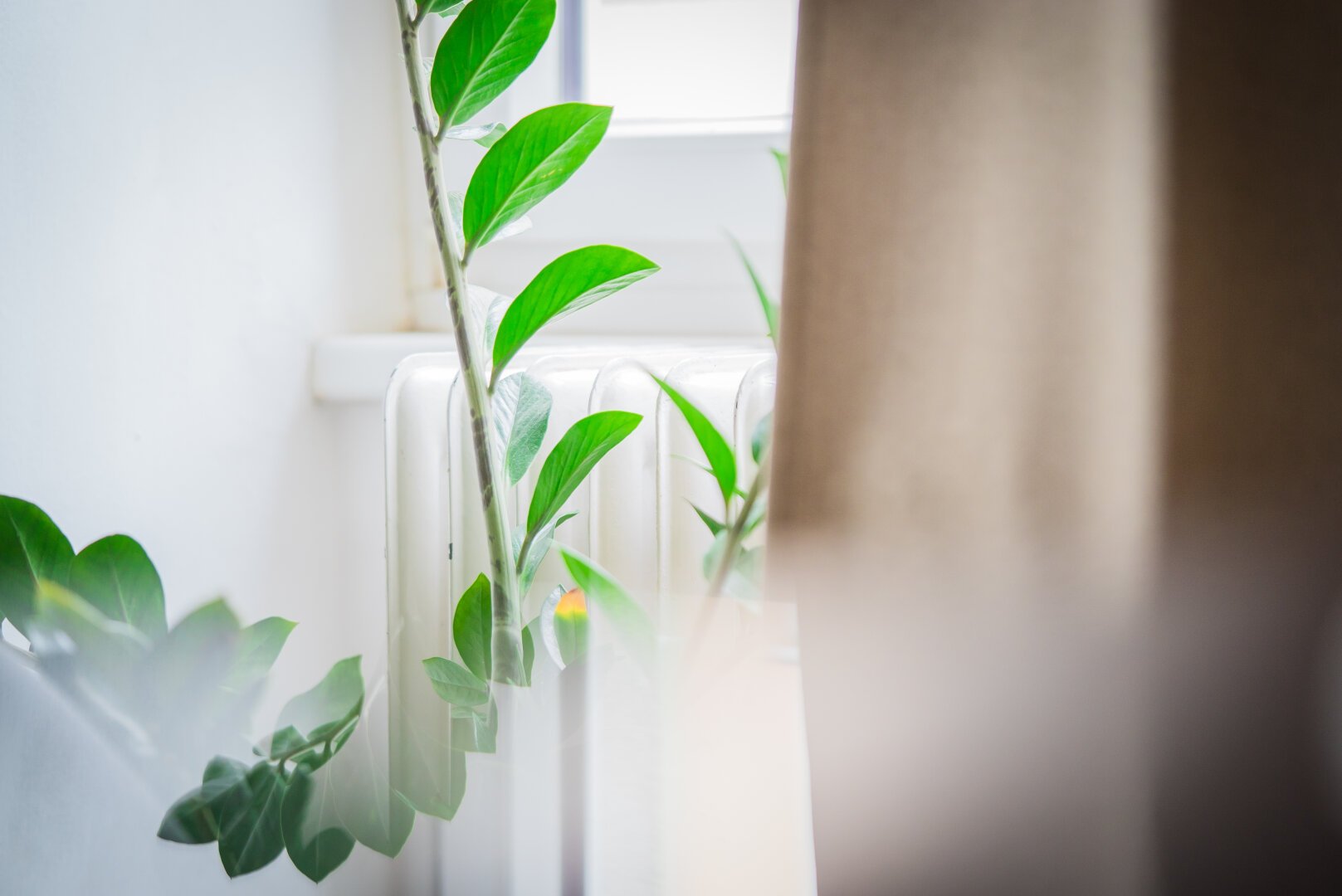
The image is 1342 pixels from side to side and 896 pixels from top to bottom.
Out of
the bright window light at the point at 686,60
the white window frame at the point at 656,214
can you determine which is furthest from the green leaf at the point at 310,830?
the bright window light at the point at 686,60

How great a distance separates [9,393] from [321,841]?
33 cm

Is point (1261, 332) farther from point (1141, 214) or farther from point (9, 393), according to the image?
point (9, 393)

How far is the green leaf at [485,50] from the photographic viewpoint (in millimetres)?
372

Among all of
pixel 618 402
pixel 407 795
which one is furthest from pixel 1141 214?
pixel 407 795

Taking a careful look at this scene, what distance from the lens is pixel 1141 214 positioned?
0.32 meters

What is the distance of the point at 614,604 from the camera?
40 cm

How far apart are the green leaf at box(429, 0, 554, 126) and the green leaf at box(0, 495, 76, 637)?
299mm

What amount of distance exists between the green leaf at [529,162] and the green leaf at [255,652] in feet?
0.85

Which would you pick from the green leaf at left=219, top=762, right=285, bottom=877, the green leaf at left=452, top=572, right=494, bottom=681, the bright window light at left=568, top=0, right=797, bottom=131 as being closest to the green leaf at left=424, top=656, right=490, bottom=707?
the green leaf at left=452, top=572, right=494, bottom=681

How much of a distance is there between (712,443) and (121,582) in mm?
328

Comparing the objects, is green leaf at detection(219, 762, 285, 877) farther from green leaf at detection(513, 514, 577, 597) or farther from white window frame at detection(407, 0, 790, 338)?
white window frame at detection(407, 0, 790, 338)

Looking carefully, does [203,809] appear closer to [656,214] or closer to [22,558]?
[22,558]

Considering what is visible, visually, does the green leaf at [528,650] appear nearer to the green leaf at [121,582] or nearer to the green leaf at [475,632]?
the green leaf at [475,632]

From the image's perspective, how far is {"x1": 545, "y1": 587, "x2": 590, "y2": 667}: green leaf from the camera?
425 millimetres
